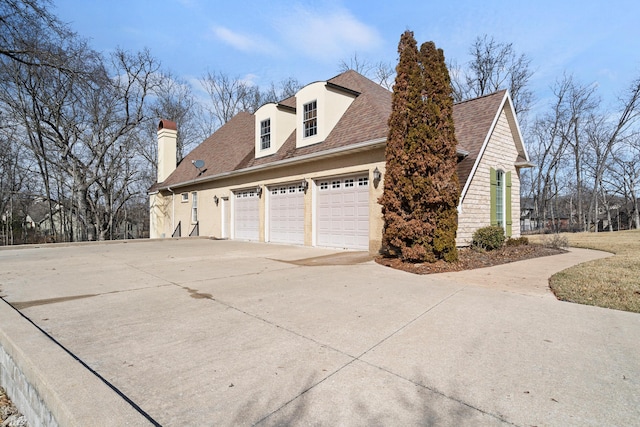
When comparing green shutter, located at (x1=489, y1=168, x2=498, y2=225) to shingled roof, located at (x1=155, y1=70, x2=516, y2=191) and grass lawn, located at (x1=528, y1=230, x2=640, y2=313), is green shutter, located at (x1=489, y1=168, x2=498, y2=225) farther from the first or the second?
grass lawn, located at (x1=528, y1=230, x2=640, y2=313)

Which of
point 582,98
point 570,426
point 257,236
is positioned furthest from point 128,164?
point 582,98

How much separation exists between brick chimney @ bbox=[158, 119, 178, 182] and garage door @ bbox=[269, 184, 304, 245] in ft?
38.5

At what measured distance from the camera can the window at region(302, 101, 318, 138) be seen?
39.7 feet

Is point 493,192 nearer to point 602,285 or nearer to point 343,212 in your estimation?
point 343,212

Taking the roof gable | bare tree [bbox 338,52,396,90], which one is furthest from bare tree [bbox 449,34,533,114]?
the roof gable

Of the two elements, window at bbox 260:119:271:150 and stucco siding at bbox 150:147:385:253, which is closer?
stucco siding at bbox 150:147:385:253

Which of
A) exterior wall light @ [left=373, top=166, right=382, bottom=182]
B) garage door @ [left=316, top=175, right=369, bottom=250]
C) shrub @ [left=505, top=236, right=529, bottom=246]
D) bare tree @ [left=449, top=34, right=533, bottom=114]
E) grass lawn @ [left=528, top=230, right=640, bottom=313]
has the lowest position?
grass lawn @ [left=528, top=230, right=640, bottom=313]

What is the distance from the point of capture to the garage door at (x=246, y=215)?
47.6 feet

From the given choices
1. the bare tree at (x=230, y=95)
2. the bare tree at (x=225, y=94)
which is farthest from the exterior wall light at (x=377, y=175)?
the bare tree at (x=225, y=94)

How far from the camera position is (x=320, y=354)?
2959 millimetres

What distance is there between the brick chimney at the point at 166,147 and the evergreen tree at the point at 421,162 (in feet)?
58.8

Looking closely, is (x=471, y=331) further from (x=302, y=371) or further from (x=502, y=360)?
(x=302, y=371)

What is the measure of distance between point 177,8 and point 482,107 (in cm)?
1043

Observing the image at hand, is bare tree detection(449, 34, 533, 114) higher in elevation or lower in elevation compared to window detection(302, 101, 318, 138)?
higher
